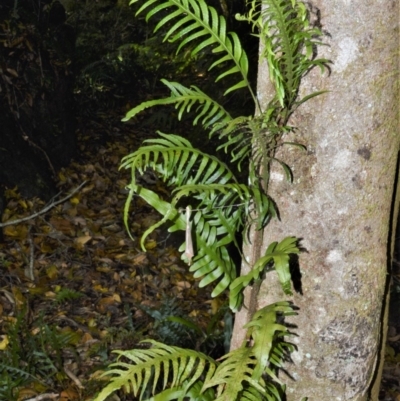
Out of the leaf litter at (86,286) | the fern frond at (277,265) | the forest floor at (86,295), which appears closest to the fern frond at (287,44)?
the fern frond at (277,265)

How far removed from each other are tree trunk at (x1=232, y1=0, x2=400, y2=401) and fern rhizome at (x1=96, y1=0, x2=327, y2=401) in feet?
0.15

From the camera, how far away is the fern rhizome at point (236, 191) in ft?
4.62

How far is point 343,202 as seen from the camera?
1.51 meters

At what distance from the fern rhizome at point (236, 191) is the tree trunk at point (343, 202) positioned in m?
0.05

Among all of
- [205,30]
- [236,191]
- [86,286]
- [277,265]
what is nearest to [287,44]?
[205,30]

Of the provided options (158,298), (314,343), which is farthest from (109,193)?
(314,343)

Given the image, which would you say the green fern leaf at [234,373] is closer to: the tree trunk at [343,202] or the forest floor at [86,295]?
the tree trunk at [343,202]

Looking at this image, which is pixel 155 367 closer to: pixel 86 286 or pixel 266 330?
pixel 266 330

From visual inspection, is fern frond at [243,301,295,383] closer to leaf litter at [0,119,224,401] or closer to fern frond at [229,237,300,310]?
fern frond at [229,237,300,310]

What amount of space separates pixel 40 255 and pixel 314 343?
11.3 ft

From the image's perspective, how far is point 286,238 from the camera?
5.12 ft

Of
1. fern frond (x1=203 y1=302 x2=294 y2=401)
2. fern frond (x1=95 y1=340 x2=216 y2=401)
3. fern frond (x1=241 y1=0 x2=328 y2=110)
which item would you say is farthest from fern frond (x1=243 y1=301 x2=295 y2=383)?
fern frond (x1=241 y1=0 x2=328 y2=110)

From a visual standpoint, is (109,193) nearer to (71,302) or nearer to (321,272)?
(71,302)

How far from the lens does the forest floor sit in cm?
346
